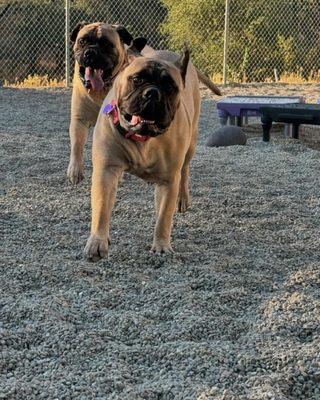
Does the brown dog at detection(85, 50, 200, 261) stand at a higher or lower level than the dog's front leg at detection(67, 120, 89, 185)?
higher

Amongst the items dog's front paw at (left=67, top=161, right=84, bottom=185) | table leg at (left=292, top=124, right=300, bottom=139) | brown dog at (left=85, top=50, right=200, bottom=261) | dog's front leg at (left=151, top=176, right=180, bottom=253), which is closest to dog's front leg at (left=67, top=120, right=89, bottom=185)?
dog's front paw at (left=67, top=161, right=84, bottom=185)

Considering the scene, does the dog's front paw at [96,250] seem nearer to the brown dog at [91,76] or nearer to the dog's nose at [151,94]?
the dog's nose at [151,94]

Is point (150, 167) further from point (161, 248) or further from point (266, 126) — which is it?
point (266, 126)

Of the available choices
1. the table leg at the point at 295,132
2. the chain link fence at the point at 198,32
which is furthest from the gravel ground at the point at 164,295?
the chain link fence at the point at 198,32

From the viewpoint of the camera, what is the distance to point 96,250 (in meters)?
3.80

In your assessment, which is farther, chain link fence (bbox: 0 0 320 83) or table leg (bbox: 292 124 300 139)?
chain link fence (bbox: 0 0 320 83)

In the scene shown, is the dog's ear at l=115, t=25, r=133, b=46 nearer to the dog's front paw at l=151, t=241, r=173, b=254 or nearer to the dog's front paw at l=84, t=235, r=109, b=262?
the dog's front paw at l=151, t=241, r=173, b=254

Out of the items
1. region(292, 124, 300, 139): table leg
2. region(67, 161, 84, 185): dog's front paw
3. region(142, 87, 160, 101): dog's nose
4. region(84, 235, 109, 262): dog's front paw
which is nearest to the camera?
region(142, 87, 160, 101): dog's nose

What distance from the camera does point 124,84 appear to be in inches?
145

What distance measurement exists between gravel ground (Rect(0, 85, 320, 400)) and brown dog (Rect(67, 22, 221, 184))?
38cm

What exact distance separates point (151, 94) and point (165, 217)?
2.74ft

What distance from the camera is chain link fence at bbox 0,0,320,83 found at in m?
15.2

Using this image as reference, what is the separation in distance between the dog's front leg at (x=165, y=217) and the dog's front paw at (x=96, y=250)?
346 mm

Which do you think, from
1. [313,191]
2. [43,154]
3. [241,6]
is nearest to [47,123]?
[43,154]
